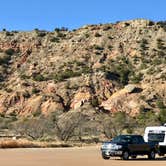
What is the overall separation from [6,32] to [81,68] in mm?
26905

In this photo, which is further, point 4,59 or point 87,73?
point 4,59

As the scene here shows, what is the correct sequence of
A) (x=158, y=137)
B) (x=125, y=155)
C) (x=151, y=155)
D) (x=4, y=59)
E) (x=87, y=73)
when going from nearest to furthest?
(x=125, y=155)
(x=151, y=155)
(x=158, y=137)
(x=87, y=73)
(x=4, y=59)

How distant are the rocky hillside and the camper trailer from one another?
109 ft

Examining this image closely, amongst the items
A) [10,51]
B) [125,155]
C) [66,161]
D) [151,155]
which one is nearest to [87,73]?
[10,51]

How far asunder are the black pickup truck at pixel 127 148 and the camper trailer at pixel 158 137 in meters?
1.44

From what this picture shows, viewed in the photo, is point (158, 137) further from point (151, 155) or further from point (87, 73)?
point (87, 73)

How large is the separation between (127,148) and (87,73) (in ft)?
223

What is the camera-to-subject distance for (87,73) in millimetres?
107000

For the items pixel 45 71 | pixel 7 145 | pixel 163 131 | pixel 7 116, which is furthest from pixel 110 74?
pixel 163 131

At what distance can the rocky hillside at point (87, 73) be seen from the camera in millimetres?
94188

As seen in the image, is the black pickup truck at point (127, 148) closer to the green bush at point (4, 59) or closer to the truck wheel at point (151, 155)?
the truck wheel at point (151, 155)

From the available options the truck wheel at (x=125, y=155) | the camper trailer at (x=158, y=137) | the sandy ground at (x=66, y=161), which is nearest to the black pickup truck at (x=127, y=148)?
the truck wheel at (x=125, y=155)

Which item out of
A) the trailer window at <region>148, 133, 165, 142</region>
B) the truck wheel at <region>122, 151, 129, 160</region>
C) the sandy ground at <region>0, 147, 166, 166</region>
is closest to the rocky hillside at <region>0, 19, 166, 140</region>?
the trailer window at <region>148, 133, 165, 142</region>

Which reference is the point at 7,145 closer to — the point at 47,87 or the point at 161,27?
the point at 47,87
